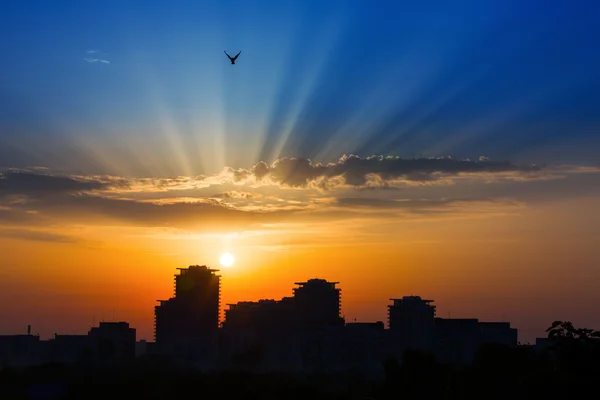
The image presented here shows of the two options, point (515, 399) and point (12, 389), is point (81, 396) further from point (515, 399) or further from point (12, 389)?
point (515, 399)

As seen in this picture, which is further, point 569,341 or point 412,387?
point 412,387

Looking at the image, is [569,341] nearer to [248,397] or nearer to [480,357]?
[248,397]

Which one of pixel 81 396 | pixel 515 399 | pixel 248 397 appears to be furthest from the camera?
pixel 81 396

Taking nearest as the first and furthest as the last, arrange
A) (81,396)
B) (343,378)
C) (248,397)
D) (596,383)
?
(596,383)
(248,397)
(81,396)
(343,378)

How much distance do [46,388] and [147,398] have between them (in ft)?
44.0

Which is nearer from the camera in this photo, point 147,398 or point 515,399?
point 515,399

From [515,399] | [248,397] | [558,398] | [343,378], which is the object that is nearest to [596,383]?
[558,398]

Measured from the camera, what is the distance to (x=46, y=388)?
354ft

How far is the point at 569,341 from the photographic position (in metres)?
48.2

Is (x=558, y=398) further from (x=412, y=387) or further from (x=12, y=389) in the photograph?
(x=12, y=389)

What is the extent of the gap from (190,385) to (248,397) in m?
19.2

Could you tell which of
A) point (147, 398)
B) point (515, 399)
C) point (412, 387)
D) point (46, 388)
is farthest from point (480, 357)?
point (46, 388)

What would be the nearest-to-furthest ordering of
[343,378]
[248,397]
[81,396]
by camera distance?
[248,397] < [81,396] < [343,378]

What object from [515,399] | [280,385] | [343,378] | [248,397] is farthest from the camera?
[343,378]
